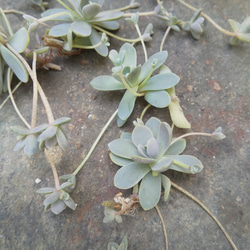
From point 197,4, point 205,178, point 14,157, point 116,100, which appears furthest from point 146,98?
point 197,4

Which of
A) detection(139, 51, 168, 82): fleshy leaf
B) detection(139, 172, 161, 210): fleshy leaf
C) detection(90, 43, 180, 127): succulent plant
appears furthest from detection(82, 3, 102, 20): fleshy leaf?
detection(139, 172, 161, 210): fleshy leaf

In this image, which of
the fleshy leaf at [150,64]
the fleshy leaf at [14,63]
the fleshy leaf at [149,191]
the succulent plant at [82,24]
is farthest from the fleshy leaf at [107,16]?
the fleshy leaf at [149,191]

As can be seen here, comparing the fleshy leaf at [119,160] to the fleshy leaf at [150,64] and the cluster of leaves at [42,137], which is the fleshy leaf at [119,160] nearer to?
the cluster of leaves at [42,137]

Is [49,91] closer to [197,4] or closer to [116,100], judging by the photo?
[116,100]

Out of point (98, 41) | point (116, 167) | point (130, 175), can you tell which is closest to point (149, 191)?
point (130, 175)

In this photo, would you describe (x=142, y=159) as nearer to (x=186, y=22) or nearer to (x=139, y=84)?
(x=139, y=84)

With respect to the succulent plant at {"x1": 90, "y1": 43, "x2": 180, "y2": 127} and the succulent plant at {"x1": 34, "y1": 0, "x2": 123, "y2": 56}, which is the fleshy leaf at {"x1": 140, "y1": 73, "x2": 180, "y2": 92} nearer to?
the succulent plant at {"x1": 90, "y1": 43, "x2": 180, "y2": 127}
